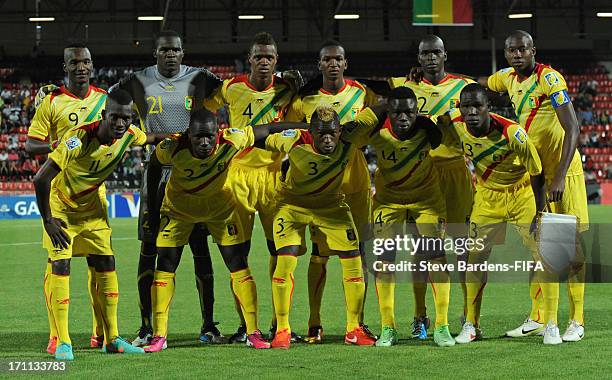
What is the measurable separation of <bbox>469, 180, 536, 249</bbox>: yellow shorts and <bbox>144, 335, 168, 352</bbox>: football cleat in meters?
2.58

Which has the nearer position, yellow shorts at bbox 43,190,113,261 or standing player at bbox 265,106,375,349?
yellow shorts at bbox 43,190,113,261

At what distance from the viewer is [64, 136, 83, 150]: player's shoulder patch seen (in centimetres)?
736

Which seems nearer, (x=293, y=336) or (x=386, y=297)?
(x=386, y=297)

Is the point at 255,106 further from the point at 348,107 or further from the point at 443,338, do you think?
the point at 443,338

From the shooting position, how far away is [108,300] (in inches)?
306

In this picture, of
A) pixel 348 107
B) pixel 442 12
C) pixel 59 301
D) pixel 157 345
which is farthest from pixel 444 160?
pixel 442 12

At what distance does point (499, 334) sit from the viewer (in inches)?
337

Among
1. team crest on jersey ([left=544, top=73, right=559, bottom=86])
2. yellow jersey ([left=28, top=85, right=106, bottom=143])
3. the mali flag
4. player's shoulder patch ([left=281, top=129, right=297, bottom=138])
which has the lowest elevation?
player's shoulder patch ([left=281, top=129, right=297, bottom=138])

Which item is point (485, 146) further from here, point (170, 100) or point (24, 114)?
point (24, 114)

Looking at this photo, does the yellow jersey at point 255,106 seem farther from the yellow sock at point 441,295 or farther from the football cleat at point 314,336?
the yellow sock at point 441,295

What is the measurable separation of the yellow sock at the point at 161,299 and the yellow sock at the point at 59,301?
717 millimetres

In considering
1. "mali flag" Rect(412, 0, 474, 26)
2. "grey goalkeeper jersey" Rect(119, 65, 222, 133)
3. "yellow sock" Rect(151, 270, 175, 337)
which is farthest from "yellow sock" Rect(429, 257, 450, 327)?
"mali flag" Rect(412, 0, 474, 26)

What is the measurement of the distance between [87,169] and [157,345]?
1.43 m

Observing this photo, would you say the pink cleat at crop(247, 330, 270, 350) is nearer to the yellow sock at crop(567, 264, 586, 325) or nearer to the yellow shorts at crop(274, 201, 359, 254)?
the yellow shorts at crop(274, 201, 359, 254)
